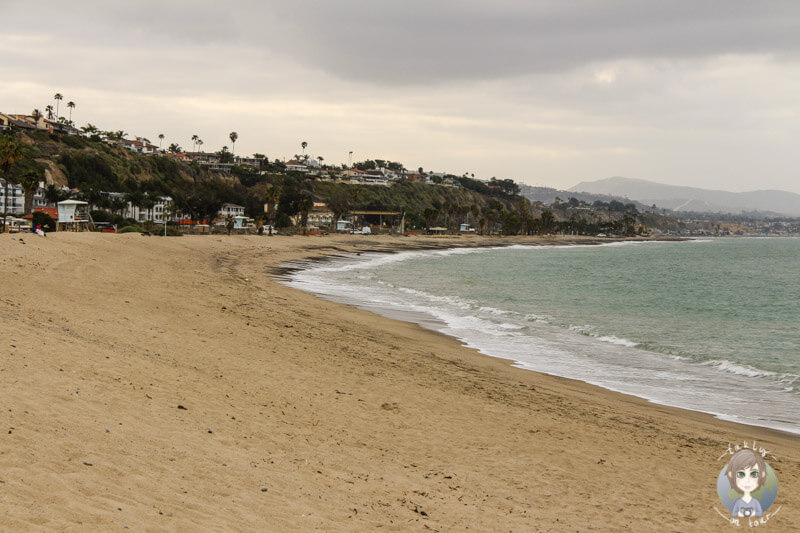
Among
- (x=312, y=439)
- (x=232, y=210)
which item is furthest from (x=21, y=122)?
(x=312, y=439)

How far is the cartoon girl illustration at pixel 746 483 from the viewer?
299 inches

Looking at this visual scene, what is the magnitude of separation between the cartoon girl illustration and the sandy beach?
31cm

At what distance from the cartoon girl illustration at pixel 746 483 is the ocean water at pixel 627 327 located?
19.8 ft

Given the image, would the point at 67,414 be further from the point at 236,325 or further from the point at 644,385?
the point at 644,385

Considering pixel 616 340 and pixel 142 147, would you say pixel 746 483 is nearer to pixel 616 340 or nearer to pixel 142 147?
pixel 616 340

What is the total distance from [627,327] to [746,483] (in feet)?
73.2

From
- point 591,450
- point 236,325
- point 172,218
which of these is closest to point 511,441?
point 591,450

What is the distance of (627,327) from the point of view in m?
28.9

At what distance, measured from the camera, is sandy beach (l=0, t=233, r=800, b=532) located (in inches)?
262

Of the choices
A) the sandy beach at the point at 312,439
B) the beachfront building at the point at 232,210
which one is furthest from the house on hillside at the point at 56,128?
the sandy beach at the point at 312,439

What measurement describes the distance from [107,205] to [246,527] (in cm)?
10222

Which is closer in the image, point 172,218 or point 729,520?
point 729,520

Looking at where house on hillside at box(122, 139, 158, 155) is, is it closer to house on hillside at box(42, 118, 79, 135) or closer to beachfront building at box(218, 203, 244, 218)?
house on hillside at box(42, 118, 79, 135)

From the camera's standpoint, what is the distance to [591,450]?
10469 mm
